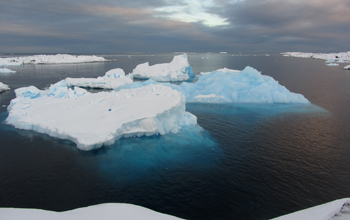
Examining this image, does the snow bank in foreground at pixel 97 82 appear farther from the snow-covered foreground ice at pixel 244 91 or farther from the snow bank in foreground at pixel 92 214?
the snow bank in foreground at pixel 92 214

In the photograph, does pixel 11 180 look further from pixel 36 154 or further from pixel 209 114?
pixel 209 114

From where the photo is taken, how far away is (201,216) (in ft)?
32.9

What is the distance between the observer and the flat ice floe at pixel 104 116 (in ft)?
56.5

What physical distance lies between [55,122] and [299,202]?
1843 centimetres

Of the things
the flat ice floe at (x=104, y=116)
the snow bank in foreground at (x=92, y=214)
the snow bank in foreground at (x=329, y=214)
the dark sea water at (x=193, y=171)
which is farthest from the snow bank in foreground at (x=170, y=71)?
the snow bank in foreground at (x=329, y=214)

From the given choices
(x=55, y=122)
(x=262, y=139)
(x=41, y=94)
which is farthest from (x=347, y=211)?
(x=41, y=94)

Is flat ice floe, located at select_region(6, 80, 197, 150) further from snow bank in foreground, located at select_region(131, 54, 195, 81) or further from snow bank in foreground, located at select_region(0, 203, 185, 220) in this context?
snow bank in foreground, located at select_region(131, 54, 195, 81)

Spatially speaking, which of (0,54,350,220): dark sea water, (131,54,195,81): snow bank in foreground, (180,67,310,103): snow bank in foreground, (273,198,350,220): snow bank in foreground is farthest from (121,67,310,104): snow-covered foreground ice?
(273,198,350,220): snow bank in foreground

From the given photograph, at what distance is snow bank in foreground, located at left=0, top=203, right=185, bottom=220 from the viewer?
24.8 feet

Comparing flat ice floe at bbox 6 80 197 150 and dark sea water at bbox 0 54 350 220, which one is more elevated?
flat ice floe at bbox 6 80 197 150

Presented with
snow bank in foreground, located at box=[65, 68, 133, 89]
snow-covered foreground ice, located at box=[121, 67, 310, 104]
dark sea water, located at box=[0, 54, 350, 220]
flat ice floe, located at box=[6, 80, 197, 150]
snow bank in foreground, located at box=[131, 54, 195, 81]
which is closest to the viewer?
dark sea water, located at box=[0, 54, 350, 220]

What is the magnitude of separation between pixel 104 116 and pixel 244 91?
22129mm

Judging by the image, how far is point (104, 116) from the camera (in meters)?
19.1

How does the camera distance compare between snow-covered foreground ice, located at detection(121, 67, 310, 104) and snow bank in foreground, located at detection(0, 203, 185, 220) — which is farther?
snow-covered foreground ice, located at detection(121, 67, 310, 104)
